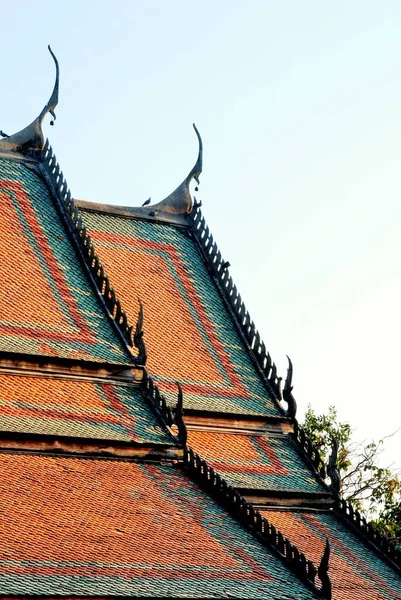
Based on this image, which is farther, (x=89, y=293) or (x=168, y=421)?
(x=89, y=293)

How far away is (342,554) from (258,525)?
10.4 ft

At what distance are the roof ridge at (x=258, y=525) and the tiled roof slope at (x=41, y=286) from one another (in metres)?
3.12

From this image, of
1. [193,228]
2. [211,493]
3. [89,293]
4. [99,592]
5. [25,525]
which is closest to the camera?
[99,592]

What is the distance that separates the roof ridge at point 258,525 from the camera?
2227cm

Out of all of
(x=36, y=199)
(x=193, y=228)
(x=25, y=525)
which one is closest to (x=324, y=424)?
(x=193, y=228)

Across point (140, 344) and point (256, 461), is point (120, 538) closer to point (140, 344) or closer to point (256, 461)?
point (140, 344)

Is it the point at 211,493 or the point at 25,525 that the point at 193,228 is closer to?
the point at 211,493

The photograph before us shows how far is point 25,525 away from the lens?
67.3 ft

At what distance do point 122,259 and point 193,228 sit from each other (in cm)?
286

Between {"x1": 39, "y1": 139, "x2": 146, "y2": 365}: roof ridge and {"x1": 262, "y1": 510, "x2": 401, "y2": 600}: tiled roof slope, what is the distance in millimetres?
4022

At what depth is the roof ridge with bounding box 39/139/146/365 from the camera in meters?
27.5

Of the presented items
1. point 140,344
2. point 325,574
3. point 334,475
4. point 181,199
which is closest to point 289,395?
point 334,475

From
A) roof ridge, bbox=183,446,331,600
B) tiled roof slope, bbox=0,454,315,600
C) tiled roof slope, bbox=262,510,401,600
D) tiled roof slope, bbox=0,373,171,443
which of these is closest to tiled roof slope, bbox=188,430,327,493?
tiled roof slope, bbox=262,510,401,600

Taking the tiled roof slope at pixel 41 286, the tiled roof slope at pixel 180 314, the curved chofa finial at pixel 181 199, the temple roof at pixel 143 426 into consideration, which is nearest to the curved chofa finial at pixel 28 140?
the temple roof at pixel 143 426
